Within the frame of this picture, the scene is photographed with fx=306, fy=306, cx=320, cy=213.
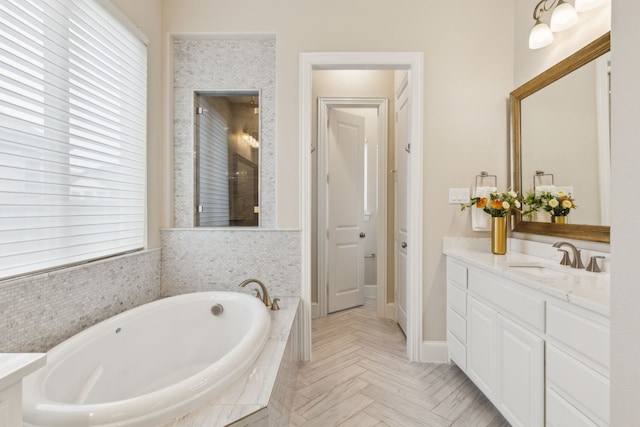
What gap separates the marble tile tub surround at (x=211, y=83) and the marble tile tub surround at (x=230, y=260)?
146 millimetres

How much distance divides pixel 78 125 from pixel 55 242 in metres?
0.60

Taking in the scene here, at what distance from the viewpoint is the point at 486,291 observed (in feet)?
5.58

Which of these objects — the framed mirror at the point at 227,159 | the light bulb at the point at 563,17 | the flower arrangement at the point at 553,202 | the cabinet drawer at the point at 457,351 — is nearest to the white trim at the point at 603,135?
the flower arrangement at the point at 553,202

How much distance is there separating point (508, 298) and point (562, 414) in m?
0.48

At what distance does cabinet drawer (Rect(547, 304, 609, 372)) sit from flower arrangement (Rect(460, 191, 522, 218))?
3.12ft

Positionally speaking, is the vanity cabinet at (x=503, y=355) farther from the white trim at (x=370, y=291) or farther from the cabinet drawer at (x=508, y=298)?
the white trim at (x=370, y=291)

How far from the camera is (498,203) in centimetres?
205

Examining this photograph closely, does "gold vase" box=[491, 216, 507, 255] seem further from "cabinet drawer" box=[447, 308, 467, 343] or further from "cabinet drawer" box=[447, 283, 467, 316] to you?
"cabinet drawer" box=[447, 308, 467, 343]

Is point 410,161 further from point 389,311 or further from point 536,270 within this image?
point 389,311

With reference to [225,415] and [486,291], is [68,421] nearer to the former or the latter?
[225,415]

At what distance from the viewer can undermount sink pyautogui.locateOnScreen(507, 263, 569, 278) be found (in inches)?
57.1

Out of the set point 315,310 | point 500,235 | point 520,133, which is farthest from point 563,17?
point 315,310

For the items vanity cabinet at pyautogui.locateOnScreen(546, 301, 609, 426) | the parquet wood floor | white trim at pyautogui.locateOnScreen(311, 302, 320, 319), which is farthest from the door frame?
vanity cabinet at pyautogui.locateOnScreen(546, 301, 609, 426)

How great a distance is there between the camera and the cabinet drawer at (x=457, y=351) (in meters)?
1.93
